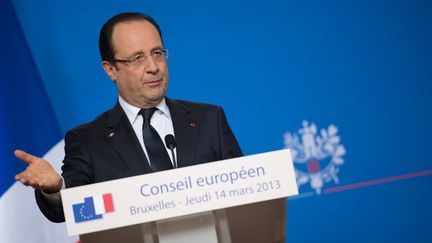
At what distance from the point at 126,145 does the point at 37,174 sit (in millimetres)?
629

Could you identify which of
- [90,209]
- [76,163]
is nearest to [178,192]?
[90,209]

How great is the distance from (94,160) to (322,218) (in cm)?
212

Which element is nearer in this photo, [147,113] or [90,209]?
[90,209]

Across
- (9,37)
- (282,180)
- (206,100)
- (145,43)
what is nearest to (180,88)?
(206,100)

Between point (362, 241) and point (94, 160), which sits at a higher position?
point (94, 160)

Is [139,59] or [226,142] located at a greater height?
[139,59]

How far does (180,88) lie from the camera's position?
3.88 meters

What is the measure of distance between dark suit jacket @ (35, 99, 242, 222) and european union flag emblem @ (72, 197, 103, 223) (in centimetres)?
65

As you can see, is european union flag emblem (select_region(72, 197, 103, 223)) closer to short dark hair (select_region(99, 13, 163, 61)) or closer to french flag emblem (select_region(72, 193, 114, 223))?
french flag emblem (select_region(72, 193, 114, 223))

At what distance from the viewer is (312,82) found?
408cm

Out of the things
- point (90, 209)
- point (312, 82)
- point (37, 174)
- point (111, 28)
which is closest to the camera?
point (90, 209)

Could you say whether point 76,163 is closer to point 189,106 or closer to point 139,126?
point 139,126

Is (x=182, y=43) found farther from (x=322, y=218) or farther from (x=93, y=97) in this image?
(x=322, y=218)

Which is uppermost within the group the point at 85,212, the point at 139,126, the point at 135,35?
the point at 135,35
